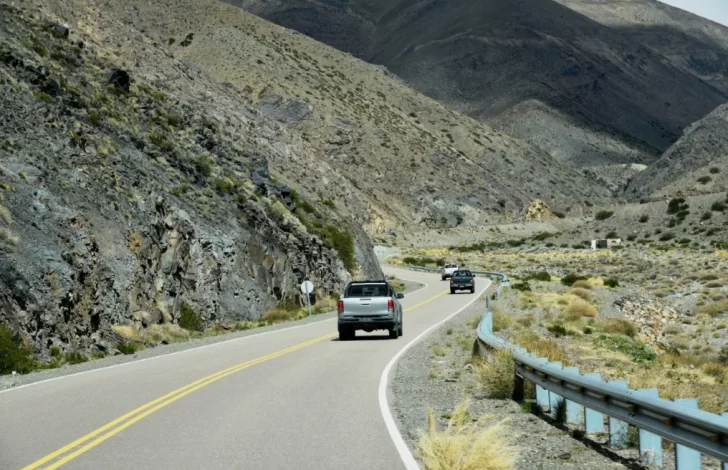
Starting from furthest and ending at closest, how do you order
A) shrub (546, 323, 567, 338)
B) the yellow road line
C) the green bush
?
shrub (546, 323, 567, 338) → the green bush → the yellow road line

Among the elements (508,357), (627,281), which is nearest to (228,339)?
(508,357)

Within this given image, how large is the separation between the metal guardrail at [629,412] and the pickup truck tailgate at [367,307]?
11.8m

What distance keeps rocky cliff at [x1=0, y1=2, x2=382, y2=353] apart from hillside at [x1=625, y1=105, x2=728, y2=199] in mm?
75859

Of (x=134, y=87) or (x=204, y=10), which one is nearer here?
(x=134, y=87)

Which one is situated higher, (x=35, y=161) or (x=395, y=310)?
(x=35, y=161)

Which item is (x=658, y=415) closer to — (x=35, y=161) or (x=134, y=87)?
(x=35, y=161)

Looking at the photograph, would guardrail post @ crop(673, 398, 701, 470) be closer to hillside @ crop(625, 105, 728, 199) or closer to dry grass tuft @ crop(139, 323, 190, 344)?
dry grass tuft @ crop(139, 323, 190, 344)

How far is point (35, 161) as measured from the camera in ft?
95.8

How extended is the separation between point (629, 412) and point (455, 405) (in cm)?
471

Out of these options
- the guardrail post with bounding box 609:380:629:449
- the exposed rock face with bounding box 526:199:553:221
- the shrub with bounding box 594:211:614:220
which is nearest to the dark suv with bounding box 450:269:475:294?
the guardrail post with bounding box 609:380:629:449

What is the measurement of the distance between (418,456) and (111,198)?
23892mm

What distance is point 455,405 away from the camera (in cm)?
1234

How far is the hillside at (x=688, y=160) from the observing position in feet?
392

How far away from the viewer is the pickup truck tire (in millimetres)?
24656
